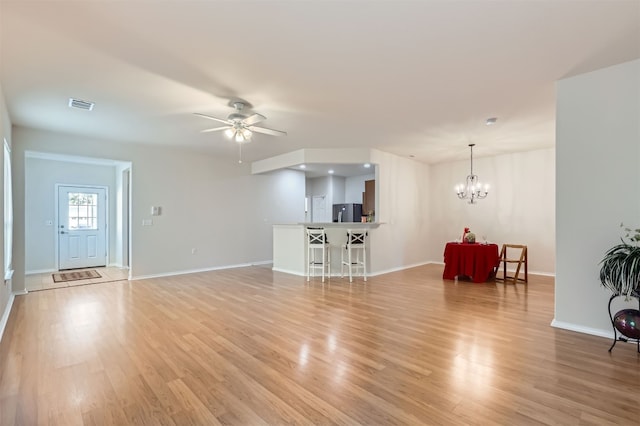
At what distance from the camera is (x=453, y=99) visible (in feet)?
12.5

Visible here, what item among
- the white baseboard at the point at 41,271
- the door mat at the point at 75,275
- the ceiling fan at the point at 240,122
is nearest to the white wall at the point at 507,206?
the ceiling fan at the point at 240,122

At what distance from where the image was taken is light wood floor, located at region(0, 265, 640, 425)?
1.90 m

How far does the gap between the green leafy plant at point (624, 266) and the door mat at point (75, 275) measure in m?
8.26

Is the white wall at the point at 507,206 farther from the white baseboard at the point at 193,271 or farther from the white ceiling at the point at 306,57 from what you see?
the white baseboard at the point at 193,271

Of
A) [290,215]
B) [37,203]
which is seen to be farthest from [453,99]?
[37,203]

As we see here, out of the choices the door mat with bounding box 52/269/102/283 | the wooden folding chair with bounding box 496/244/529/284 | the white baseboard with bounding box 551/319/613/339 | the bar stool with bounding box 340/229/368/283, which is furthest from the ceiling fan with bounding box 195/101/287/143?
the wooden folding chair with bounding box 496/244/529/284

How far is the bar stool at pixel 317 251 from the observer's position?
6.02 metres

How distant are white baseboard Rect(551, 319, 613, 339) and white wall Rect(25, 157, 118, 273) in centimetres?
956

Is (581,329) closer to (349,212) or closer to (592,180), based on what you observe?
(592,180)

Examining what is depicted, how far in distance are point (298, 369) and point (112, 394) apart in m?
1.32

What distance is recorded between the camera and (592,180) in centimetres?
312

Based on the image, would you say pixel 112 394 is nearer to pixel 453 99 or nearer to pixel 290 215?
pixel 453 99

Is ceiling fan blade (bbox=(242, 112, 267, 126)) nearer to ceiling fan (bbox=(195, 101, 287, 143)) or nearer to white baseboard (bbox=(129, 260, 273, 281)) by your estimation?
ceiling fan (bbox=(195, 101, 287, 143))

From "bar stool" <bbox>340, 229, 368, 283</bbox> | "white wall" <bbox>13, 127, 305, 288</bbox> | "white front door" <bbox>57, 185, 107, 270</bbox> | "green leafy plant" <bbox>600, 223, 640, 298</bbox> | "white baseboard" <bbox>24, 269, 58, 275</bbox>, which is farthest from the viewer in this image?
"white front door" <bbox>57, 185, 107, 270</bbox>
